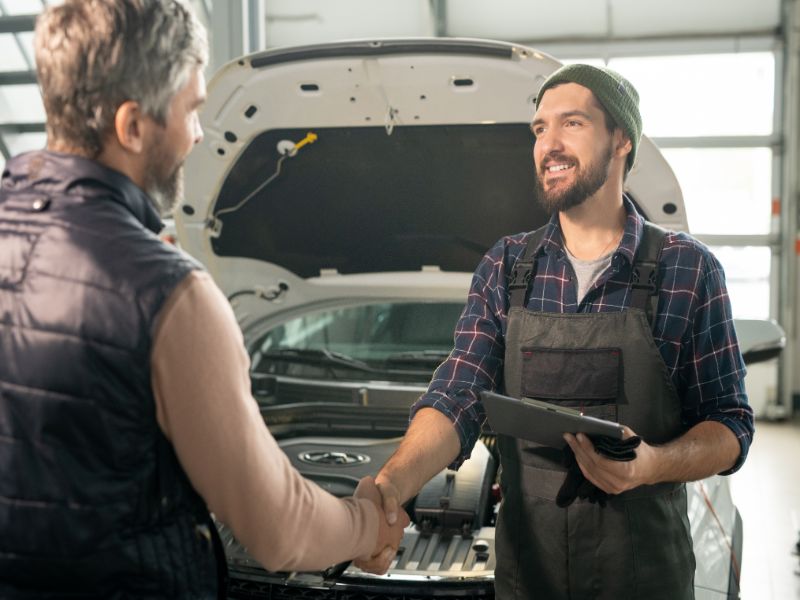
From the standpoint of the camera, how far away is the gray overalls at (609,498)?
169cm

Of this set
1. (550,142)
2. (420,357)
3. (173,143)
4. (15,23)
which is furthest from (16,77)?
(173,143)

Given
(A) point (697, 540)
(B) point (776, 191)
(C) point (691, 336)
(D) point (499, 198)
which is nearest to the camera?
(C) point (691, 336)

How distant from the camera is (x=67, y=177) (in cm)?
112

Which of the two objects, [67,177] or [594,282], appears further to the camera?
[594,282]

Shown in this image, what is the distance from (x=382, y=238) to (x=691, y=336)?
1.29 m

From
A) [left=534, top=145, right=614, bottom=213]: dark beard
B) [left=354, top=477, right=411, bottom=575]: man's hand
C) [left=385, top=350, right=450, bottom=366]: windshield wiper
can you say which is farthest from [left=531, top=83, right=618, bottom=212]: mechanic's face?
[left=385, top=350, right=450, bottom=366]: windshield wiper

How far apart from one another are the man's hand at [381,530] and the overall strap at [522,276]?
468mm

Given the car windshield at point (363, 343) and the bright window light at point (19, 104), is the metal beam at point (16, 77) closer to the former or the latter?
the bright window light at point (19, 104)

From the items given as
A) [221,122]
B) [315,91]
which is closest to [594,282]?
[315,91]

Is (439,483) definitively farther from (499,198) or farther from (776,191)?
(776,191)

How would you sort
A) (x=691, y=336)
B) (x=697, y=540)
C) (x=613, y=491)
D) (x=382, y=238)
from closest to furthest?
1. (x=613, y=491)
2. (x=691, y=336)
3. (x=697, y=540)
4. (x=382, y=238)

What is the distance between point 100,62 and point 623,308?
108 centimetres

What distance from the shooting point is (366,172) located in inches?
105

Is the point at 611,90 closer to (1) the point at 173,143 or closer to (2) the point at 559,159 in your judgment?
(2) the point at 559,159
